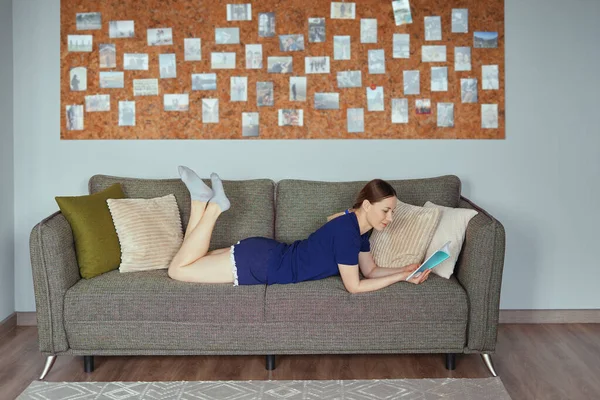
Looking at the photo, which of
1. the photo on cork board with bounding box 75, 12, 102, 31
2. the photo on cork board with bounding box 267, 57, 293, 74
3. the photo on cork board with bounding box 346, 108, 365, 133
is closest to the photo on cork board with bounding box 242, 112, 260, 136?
the photo on cork board with bounding box 267, 57, 293, 74

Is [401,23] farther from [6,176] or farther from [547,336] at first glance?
[6,176]

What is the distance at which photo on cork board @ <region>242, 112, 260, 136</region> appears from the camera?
4133 mm

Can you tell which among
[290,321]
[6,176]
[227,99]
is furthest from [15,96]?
[290,321]

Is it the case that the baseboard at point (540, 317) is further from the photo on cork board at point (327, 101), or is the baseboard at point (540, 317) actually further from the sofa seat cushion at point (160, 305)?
the photo on cork board at point (327, 101)

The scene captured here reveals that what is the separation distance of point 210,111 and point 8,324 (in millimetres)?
1766

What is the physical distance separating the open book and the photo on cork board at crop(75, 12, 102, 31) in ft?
7.99

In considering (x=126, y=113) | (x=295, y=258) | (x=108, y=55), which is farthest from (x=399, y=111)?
(x=108, y=55)

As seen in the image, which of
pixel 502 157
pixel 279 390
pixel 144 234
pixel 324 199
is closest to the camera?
pixel 279 390

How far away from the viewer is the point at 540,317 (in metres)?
4.18

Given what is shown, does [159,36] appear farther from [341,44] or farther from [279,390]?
[279,390]

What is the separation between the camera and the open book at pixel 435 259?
3029 millimetres

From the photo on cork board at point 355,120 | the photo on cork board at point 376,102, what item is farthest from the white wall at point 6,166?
the photo on cork board at point 376,102

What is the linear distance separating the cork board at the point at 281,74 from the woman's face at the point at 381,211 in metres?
0.99

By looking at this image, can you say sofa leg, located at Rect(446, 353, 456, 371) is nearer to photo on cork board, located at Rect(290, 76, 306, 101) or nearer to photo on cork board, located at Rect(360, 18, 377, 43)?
photo on cork board, located at Rect(290, 76, 306, 101)
